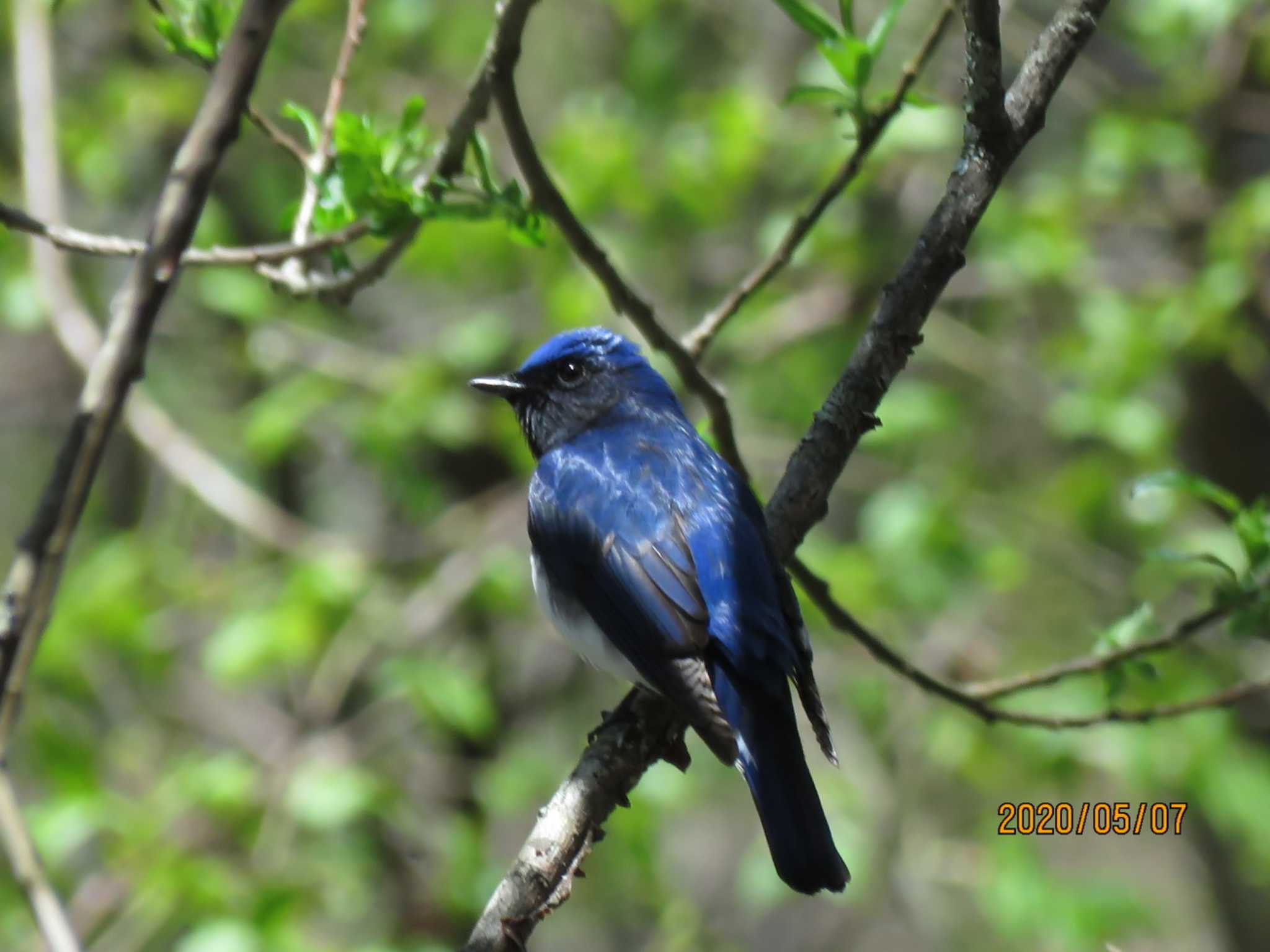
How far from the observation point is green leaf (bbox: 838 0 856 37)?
8.27 feet

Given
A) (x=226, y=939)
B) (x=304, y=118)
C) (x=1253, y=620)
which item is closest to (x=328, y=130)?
(x=304, y=118)

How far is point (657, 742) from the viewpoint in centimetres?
258

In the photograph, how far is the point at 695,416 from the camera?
21.2ft

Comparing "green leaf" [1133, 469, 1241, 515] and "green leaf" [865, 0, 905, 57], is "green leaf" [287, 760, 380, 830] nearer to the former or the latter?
"green leaf" [1133, 469, 1241, 515]

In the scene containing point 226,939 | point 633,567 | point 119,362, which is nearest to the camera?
point 119,362

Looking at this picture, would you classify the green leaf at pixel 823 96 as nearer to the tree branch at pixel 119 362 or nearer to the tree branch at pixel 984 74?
the tree branch at pixel 984 74

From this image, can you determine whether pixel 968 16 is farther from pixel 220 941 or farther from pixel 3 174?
pixel 3 174

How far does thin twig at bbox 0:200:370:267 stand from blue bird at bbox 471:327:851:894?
0.90 meters

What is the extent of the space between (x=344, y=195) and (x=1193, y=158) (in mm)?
3789

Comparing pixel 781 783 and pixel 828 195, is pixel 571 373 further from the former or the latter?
pixel 781 783

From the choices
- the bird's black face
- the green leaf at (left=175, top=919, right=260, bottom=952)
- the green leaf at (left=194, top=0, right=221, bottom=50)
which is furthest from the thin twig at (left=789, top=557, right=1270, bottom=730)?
the green leaf at (left=175, top=919, right=260, bottom=952)

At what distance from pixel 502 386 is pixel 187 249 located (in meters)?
1.63

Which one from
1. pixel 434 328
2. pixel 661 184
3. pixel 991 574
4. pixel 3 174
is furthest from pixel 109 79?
pixel 991 574

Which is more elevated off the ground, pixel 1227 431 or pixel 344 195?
pixel 344 195
